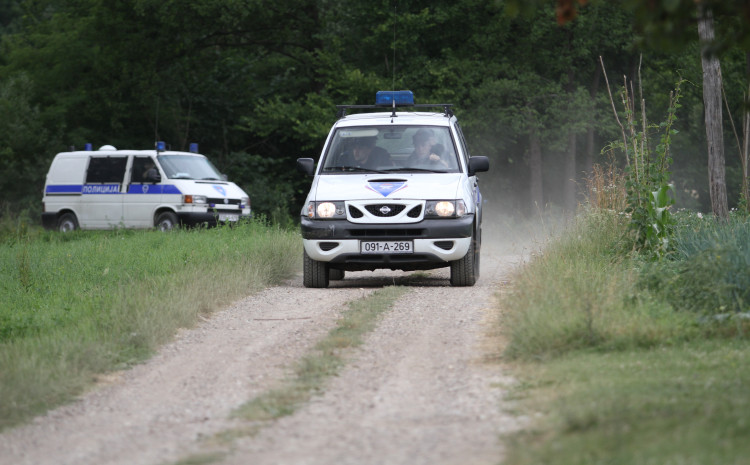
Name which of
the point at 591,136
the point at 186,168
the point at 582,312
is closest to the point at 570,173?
→ the point at 591,136

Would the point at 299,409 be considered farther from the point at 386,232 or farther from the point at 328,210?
the point at 328,210

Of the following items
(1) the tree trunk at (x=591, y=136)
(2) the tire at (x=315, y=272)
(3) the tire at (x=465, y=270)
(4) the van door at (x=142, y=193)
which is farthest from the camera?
(1) the tree trunk at (x=591, y=136)

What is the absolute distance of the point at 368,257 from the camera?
11.6 metres

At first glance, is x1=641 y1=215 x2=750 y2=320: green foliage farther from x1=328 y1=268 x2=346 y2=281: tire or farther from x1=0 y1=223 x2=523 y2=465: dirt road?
x1=328 y1=268 x2=346 y2=281: tire

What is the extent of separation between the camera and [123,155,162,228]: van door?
2267 cm

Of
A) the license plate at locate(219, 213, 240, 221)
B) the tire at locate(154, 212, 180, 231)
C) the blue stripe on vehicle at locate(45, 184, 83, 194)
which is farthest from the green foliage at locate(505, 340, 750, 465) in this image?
the blue stripe on vehicle at locate(45, 184, 83, 194)

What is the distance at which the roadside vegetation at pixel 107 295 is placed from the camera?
6.82 meters

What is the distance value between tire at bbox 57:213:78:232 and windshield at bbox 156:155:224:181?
2.91 meters

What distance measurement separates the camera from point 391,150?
1261cm

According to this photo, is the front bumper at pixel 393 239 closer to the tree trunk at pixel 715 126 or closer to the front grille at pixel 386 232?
the front grille at pixel 386 232

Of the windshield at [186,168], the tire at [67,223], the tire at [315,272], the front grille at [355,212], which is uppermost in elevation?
the windshield at [186,168]

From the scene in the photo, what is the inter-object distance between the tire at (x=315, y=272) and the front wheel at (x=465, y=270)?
1.43m

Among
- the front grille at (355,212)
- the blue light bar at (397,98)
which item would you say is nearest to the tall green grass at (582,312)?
the front grille at (355,212)

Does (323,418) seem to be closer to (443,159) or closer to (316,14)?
(443,159)
